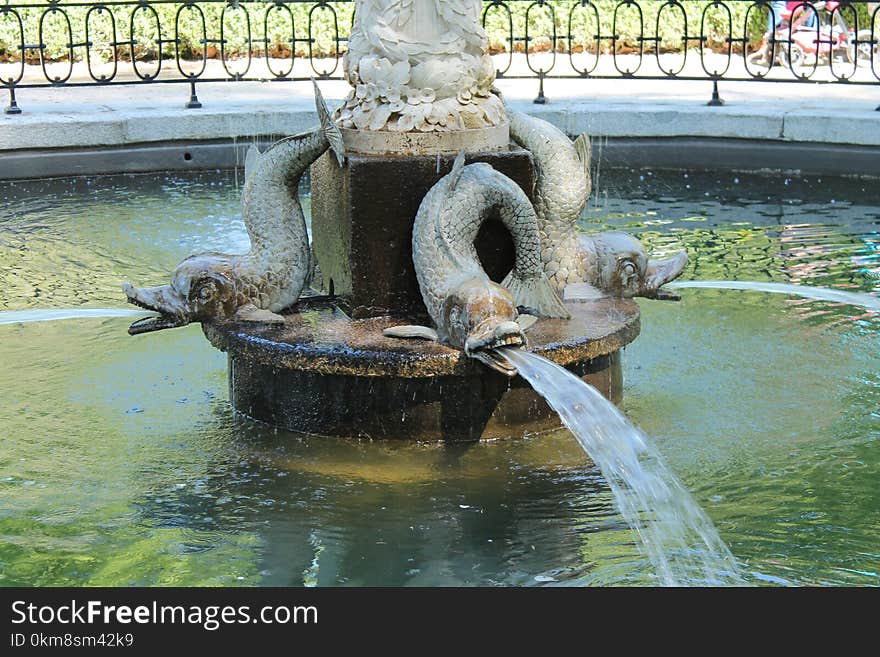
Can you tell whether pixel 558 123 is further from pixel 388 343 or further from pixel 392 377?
pixel 392 377

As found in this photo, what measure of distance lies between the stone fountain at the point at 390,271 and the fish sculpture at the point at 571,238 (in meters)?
0.01

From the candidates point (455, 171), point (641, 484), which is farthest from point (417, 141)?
point (641, 484)

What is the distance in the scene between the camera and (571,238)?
7332mm

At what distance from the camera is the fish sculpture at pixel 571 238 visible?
7242mm

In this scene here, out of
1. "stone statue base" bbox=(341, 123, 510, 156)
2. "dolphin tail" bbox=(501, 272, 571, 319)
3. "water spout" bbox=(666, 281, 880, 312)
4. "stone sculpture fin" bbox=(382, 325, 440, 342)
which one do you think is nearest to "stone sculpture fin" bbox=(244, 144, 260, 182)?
"stone statue base" bbox=(341, 123, 510, 156)

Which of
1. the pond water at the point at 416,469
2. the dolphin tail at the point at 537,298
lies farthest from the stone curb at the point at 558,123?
the dolphin tail at the point at 537,298

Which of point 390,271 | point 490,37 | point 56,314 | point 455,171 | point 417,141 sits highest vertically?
point 490,37

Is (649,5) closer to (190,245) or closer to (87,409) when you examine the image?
(190,245)

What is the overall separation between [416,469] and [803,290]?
3.73 m

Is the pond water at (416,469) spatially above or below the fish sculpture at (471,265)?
below

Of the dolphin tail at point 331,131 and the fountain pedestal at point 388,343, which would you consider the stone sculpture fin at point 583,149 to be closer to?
the fountain pedestal at point 388,343

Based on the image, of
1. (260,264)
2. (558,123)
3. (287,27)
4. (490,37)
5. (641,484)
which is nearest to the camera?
(641,484)

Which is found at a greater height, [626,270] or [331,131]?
[331,131]

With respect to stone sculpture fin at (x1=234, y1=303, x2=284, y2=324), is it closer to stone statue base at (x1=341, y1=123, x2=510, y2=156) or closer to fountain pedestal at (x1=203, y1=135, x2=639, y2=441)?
fountain pedestal at (x1=203, y1=135, x2=639, y2=441)
